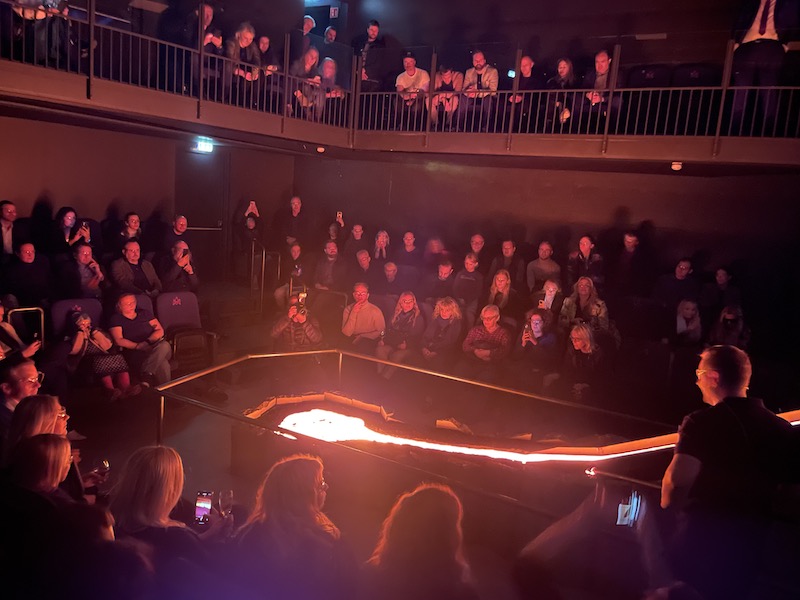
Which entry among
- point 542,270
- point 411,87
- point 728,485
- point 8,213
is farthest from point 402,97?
point 728,485

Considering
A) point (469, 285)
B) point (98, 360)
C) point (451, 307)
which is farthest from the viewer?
point (469, 285)

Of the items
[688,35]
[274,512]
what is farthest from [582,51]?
[274,512]

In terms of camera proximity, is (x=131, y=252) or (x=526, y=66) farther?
(x=526, y=66)

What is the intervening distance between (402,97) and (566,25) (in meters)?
3.09

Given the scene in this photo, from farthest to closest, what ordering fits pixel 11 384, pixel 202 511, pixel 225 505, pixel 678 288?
1. pixel 678 288
2. pixel 11 384
3. pixel 225 505
4. pixel 202 511

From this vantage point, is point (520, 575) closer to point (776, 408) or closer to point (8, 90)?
point (776, 408)

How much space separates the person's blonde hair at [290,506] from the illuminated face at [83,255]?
5622 millimetres

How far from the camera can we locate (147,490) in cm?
275

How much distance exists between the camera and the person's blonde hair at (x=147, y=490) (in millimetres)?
2721

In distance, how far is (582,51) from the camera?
33.8 ft

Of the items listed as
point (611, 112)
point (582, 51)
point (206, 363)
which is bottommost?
point (206, 363)

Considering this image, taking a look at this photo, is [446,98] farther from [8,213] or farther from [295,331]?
[8,213]

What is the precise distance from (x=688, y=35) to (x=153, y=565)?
398 inches

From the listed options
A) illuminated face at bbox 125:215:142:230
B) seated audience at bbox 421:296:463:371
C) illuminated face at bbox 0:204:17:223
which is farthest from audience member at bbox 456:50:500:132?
illuminated face at bbox 0:204:17:223
